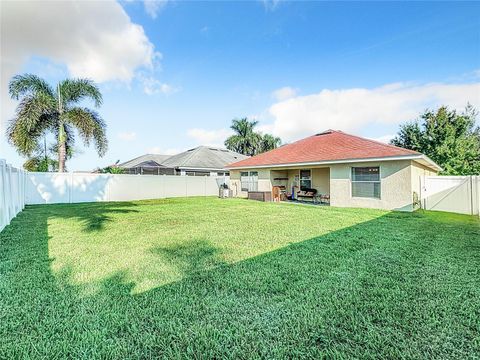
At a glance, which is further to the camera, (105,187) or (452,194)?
(105,187)

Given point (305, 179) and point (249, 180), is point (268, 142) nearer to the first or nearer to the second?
point (249, 180)

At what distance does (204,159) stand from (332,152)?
17026 millimetres

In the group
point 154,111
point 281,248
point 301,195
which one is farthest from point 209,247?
point 154,111

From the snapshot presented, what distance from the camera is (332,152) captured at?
15.4 meters

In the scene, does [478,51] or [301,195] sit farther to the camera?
[301,195]

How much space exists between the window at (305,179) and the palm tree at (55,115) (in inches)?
584

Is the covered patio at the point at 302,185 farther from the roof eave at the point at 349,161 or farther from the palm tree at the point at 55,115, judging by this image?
the palm tree at the point at 55,115

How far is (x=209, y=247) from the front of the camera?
563 centimetres

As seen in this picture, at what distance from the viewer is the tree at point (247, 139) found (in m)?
38.8

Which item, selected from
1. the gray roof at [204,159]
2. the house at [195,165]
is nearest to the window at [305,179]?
the house at [195,165]

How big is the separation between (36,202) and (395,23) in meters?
22.3

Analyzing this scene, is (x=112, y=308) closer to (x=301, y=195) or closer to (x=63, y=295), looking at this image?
(x=63, y=295)

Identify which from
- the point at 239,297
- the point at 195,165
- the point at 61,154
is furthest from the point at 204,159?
the point at 239,297

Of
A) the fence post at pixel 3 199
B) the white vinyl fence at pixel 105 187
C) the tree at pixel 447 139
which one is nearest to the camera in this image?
the fence post at pixel 3 199
